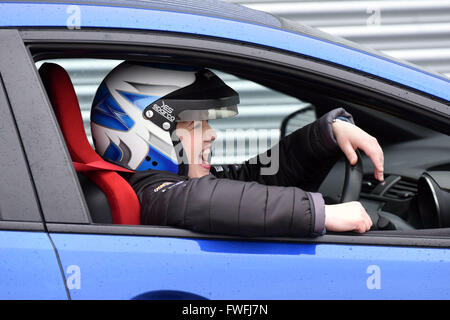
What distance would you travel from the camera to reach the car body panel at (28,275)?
141 cm

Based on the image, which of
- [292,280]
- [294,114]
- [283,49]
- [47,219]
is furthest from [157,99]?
[294,114]

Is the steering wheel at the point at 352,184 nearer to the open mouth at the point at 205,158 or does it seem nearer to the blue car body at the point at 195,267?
the blue car body at the point at 195,267

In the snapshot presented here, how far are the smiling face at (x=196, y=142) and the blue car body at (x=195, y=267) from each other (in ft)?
1.49

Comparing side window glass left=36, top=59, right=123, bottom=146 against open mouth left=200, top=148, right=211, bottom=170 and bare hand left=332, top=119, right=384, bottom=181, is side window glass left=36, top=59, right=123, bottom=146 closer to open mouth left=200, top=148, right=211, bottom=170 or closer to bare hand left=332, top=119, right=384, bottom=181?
open mouth left=200, top=148, right=211, bottom=170

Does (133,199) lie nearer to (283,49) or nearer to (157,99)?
(157,99)

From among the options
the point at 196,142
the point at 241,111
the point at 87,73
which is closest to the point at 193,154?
the point at 196,142

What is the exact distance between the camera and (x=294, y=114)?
286 centimetres

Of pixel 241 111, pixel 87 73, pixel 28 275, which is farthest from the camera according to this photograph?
pixel 241 111

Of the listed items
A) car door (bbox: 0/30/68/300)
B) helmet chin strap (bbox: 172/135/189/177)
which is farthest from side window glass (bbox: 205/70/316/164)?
car door (bbox: 0/30/68/300)

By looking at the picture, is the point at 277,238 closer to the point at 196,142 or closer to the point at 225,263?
the point at 225,263

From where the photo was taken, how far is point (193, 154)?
6.48ft

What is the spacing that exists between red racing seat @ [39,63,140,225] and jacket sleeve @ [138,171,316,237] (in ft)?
0.58

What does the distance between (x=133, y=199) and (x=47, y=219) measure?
0.94ft

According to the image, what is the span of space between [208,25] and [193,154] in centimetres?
47
